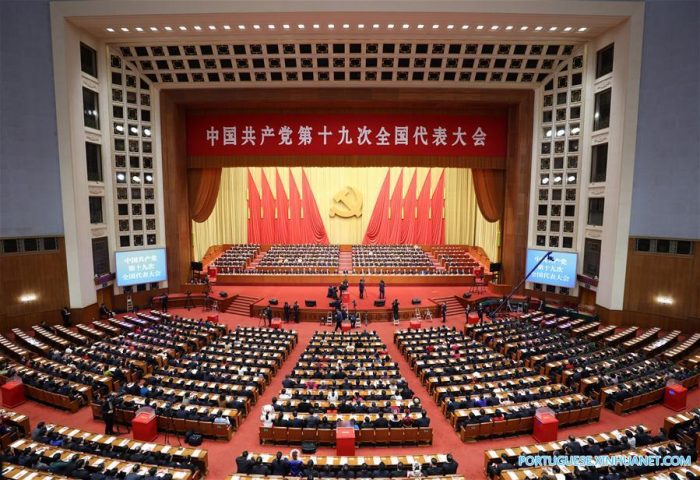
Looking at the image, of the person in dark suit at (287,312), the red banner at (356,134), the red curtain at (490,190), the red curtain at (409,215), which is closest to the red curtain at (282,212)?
the red curtain at (409,215)

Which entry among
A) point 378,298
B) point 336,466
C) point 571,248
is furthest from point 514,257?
point 336,466

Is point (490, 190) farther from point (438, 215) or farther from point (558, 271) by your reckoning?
point (438, 215)

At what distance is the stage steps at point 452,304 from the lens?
20750mm

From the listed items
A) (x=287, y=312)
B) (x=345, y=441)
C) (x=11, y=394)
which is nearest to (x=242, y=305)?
(x=287, y=312)

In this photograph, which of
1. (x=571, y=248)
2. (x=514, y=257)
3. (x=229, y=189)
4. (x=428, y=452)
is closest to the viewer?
(x=428, y=452)

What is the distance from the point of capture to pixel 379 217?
33.4 m

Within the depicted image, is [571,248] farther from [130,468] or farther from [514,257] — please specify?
[130,468]

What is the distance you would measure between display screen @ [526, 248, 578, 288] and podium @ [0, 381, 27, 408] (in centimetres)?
2055

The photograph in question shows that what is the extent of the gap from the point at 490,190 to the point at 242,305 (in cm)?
1477

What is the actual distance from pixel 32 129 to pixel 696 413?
2280 centimetres

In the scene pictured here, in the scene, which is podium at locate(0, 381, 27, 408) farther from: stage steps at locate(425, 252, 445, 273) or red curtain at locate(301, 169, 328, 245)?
red curtain at locate(301, 169, 328, 245)

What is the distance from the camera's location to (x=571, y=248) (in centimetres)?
2039

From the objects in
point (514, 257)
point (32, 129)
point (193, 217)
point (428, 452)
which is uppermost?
point (32, 129)

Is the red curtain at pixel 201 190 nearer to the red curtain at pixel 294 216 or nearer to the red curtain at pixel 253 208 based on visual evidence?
the red curtain at pixel 253 208
